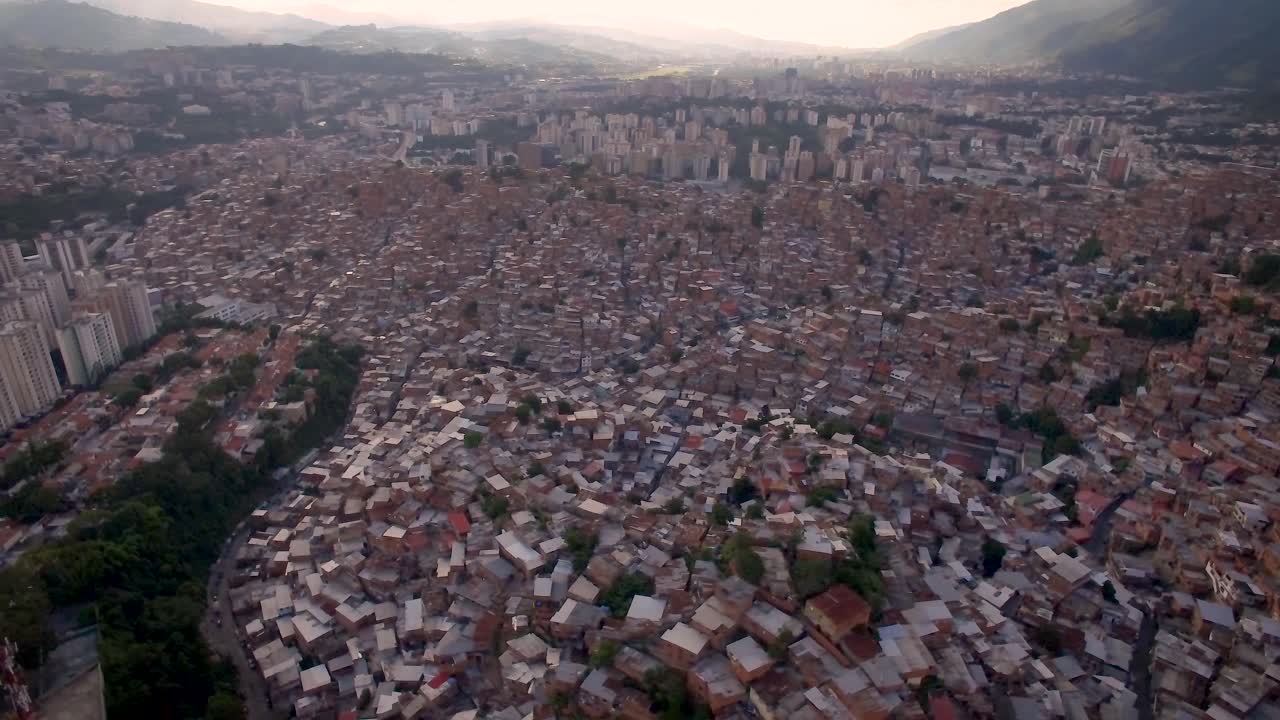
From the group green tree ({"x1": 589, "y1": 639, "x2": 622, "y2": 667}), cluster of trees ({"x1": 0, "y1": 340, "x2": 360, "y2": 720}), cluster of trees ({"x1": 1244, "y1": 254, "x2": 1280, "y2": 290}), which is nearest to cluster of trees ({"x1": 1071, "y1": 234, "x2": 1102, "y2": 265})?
cluster of trees ({"x1": 1244, "y1": 254, "x2": 1280, "y2": 290})

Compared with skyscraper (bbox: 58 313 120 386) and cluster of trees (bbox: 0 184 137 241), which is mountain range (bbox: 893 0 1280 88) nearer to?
skyscraper (bbox: 58 313 120 386)

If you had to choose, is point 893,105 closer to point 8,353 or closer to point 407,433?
point 407,433

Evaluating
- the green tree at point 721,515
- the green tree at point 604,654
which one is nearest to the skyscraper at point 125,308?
the green tree at point 721,515

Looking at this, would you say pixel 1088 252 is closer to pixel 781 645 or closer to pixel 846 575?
pixel 846 575

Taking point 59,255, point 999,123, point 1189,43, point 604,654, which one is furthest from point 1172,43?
point 59,255

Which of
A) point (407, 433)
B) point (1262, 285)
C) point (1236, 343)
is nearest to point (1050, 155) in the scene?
point (1262, 285)
